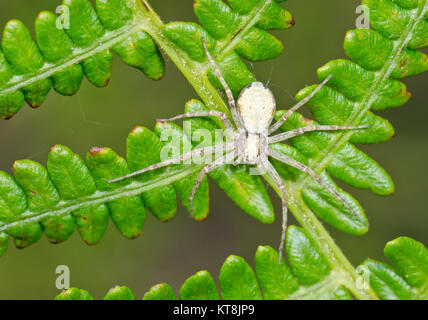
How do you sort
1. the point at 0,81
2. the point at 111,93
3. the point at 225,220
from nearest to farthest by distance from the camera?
the point at 0,81, the point at 111,93, the point at 225,220

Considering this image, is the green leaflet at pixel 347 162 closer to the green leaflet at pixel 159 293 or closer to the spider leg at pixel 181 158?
the spider leg at pixel 181 158

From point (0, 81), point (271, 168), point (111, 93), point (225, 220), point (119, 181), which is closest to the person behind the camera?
point (0, 81)

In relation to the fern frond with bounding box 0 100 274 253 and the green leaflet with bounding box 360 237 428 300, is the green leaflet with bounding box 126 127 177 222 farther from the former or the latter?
the green leaflet with bounding box 360 237 428 300

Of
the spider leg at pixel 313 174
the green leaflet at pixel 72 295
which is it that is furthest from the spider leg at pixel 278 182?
the green leaflet at pixel 72 295

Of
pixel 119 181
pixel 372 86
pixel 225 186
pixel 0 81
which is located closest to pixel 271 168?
pixel 225 186

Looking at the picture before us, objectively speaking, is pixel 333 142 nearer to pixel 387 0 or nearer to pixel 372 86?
pixel 372 86

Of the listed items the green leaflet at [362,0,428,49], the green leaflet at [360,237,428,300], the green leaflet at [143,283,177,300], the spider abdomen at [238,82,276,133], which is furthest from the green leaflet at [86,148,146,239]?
the green leaflet at [362,0,428,49]
